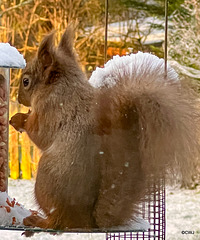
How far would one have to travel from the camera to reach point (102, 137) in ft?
2.65

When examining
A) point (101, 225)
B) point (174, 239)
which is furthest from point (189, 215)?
point (101, 225)

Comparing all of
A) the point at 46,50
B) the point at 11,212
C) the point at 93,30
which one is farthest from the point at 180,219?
the point at 46,50

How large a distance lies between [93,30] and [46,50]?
3.29ft

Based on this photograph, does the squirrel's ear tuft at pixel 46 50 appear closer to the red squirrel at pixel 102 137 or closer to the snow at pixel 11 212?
Result: the red squirrel at pixel 102 137

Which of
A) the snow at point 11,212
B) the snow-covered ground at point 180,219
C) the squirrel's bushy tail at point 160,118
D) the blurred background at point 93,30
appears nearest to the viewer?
the squirrel's bushy tail at point 160,118

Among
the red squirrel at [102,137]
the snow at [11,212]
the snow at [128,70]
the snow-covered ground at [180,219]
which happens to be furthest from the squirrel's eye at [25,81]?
the snow-covered ground at [180,219]

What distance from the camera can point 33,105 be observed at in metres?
0.86

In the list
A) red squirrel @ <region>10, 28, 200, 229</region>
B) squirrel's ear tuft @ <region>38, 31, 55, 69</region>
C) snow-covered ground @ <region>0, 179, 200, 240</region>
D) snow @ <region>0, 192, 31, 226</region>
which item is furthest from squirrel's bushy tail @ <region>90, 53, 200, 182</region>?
snow-covered ground @ <region>0, 179, 200, 240</region>

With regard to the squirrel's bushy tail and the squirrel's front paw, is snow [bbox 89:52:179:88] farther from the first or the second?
the squirrel's front paw

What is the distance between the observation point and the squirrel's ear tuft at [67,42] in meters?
0.88

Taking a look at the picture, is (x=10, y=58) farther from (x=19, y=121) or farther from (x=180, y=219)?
(x=180, y=219)

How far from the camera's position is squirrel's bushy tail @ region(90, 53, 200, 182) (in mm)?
789

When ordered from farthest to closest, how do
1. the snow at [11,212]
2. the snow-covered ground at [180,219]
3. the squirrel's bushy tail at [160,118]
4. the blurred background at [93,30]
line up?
1. the snow-covered ground at [180,219]
2. the blurred background at [93,30]
3. the snow at [11,212]
4. the squirrel's bushy tail at [160,118]

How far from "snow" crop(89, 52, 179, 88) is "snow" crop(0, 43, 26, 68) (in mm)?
127
